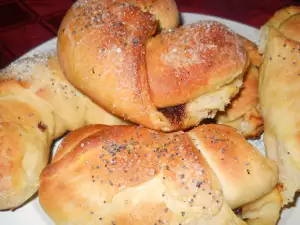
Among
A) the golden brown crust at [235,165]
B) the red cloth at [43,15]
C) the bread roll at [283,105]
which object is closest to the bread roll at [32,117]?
the golden brown crust at [235,165]

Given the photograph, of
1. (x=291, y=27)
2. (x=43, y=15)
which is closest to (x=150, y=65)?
(x=291, y=27)

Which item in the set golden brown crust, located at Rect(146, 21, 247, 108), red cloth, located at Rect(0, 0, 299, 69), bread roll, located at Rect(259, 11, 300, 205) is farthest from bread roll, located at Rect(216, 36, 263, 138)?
red cloth, located at Rect(0, 0, 299, 69)

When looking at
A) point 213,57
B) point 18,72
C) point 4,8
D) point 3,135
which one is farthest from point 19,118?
point 4,8

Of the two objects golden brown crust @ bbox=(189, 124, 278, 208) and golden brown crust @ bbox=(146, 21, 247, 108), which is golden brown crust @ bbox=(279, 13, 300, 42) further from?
golden brown crust @ bbox=(189, 124, 278, 208)

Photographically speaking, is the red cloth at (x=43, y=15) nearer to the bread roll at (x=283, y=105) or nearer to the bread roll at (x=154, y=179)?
the bread roll at (x=283, y=105)

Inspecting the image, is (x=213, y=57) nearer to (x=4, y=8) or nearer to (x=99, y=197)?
(x=99, y=197)

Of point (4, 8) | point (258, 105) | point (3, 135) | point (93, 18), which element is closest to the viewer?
point (3, 135)

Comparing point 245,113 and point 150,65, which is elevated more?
point 150,65

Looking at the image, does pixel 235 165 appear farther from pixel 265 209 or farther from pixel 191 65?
pixel 191 65
